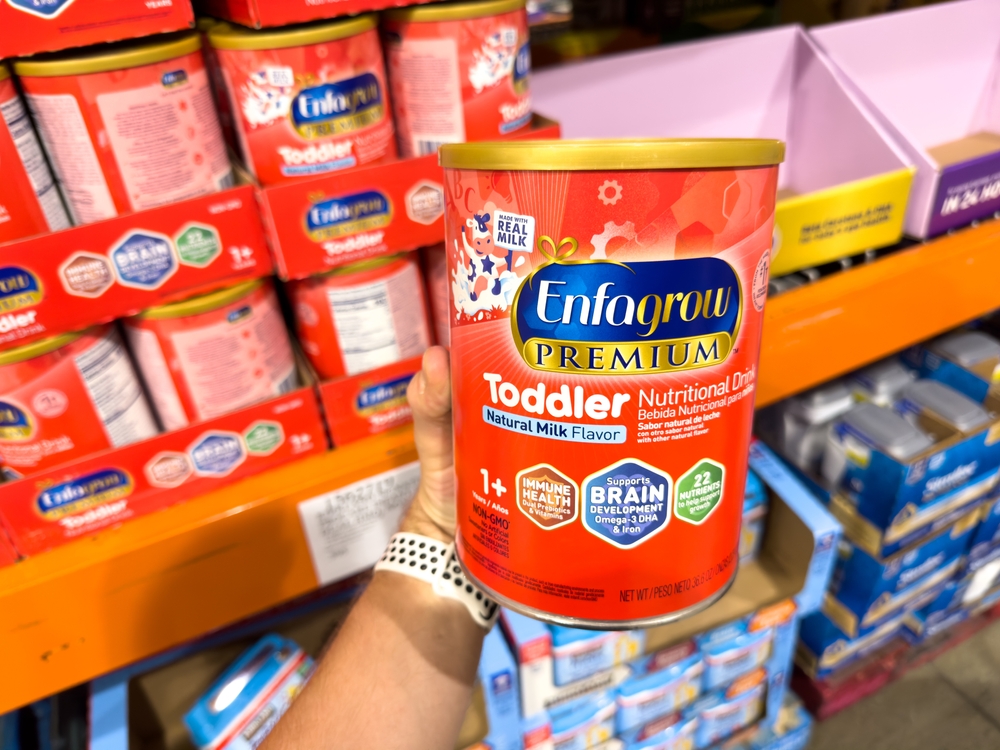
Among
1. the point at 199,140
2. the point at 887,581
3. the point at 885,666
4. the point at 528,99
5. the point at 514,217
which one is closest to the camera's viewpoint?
the point at 514,217

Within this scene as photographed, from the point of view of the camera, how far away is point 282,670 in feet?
3.67

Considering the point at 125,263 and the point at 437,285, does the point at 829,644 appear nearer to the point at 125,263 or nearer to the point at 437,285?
the point at 437,285

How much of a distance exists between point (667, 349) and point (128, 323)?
663 millimetres

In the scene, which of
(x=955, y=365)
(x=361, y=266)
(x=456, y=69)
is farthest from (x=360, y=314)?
(x=955, y=365)

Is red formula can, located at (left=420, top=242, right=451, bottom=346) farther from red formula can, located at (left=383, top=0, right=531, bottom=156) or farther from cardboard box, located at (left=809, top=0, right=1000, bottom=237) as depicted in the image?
cardboard box, located at (left=809, top=0, right=1000, bottom=237)

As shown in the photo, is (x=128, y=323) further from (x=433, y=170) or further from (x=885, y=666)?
(x=885, y=666)

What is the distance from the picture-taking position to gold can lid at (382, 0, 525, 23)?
2.58 feet

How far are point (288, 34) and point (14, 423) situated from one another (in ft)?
1.72

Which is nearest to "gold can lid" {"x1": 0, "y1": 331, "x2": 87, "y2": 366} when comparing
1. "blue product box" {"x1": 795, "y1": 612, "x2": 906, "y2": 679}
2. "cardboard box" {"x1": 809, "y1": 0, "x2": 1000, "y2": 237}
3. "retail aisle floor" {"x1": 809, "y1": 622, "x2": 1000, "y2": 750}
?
"cardboard box" {"x1": 809, "y1": 0, "x2": 1000, "y2": 237}

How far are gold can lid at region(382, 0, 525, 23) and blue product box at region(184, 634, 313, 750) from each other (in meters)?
0.93

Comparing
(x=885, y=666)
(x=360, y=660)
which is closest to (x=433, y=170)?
(x=360, y=660)

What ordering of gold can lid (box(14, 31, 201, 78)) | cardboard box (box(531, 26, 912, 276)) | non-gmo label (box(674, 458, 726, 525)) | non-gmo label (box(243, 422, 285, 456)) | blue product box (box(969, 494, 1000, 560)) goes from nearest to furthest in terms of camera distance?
non-gmo label (box(674, 458, 726, 525)), gold can lid (box(14, 31, 201, 78)), non-gmo label (box(243, 422, 285, 456)), cardboard box (box(531, 26, 912, 276)), blue product box (box(969, 494, 1000, 560))

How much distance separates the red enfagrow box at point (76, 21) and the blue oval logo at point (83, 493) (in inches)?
18.2

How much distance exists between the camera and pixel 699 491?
58cm
